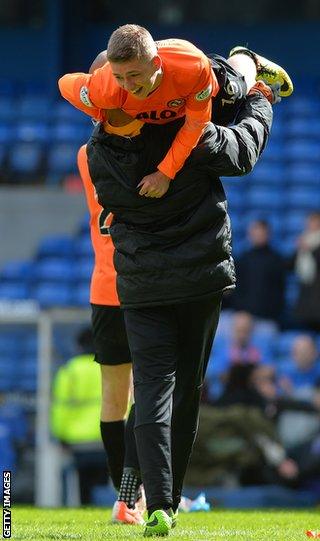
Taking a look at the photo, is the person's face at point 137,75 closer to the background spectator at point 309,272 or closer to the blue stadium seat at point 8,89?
the background spectator at point 309,272

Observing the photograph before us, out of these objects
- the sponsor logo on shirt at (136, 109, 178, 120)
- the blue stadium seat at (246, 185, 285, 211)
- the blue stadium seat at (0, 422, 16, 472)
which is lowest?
the blue stadium seat at (0, 422, 16, 472)

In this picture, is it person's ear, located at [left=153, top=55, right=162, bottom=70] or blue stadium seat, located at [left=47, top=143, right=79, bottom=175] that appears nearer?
person's ear, located at [left=153, top=55, right=162, bottom=70]

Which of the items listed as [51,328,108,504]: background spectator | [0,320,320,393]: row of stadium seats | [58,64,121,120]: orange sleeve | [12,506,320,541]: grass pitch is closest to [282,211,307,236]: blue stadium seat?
[0,320,320,393]: row of stadium seats

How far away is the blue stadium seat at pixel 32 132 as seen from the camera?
1806 cm

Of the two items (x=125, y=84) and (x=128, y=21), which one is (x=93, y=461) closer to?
(x=125, y=84)

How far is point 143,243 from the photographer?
17.9 feet

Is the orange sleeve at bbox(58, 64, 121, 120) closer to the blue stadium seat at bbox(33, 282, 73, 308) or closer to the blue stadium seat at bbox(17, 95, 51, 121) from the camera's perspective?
the blue stadium seat at bbox(33, 282, 73, 308)

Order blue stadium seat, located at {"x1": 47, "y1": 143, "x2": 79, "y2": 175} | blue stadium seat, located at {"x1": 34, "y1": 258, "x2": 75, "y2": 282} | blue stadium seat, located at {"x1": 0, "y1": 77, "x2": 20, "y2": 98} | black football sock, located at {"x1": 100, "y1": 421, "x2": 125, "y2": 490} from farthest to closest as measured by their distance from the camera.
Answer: blue stadium seat, located at {"x1": 0, "y1": 77, "x2": 20, "y2": 98} → blue stadium seat, located at {"x1": 47, "y1": 143, "x2": 79, "y2": 175} → blue stadium seat, located at {"x1": 34, "y1": 258, "x2": 75, "y2": 282} → black football sock, located at {"x1": 100, "y1": 421, "x2": 125, "y2": 490}

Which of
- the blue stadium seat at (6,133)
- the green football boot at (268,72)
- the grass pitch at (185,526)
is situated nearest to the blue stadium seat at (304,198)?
the blue stadium seat at (6,133)

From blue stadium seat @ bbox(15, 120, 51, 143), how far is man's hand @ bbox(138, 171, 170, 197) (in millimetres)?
12769

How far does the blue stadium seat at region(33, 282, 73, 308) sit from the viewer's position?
52.6 feet

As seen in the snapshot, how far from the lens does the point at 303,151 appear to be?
1722 cm

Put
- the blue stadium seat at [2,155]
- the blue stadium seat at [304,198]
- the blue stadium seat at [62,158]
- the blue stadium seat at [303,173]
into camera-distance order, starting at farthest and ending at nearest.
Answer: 1. the blue stadium seat at [2,155]
2. the blue stadium seat at [62,158]
3. the blue stadium seat at [303,173]
4. the blue stadium seat at [304,198]

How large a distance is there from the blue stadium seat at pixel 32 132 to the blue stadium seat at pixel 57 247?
1.79 metres
